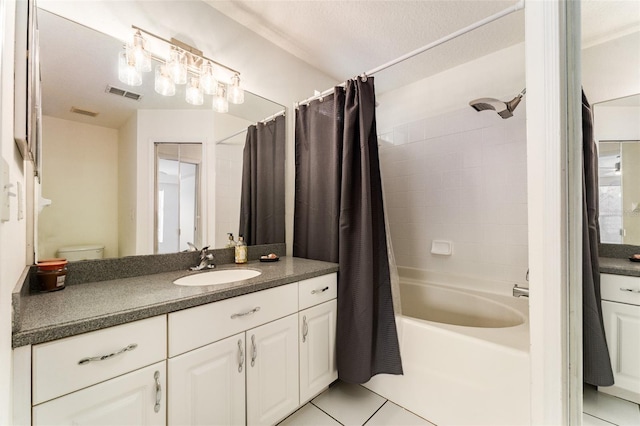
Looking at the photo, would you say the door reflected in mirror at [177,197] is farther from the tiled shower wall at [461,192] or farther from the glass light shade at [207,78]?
the tiled shower wall at [461,192]

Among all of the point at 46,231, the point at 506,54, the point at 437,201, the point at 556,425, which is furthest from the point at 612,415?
the point at 506,54

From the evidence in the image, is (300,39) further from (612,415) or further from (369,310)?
(612,415)

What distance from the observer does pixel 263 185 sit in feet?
6.61

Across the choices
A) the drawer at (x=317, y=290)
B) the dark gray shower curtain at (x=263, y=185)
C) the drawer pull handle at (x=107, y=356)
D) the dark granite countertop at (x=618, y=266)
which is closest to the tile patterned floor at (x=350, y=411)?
the drawer at (x=317, y=290)

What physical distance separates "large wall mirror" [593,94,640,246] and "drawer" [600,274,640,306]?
0.35 feet

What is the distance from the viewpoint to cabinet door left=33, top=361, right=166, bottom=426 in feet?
2.47

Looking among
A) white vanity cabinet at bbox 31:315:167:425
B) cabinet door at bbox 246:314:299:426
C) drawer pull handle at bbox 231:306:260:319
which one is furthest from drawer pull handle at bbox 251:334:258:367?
white vanity cabinet at bbox 31:315:167:425

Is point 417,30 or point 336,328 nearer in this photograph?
point 336,328

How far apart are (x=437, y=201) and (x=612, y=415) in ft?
6.08

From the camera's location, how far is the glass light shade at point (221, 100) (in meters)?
1.68

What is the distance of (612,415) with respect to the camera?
0.75 m

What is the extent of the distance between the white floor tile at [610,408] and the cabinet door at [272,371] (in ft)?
3.72

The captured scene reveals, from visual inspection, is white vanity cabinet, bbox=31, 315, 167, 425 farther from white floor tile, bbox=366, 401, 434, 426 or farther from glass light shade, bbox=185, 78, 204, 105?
glass light shade, bbox=185, 78, 204, 105

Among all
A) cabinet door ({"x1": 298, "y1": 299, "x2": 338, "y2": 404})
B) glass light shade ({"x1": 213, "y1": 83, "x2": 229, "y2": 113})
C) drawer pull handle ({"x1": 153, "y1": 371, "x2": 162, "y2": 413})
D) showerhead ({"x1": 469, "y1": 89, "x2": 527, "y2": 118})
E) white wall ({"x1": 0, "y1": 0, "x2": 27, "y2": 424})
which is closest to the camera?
white wall ({"x1": 0, "y1": 0, "x2": 27, "y2": 424})
